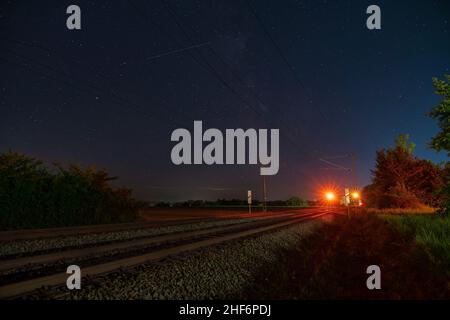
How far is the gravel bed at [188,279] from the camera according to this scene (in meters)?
5.44

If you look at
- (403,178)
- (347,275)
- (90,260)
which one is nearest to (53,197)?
(90,260)

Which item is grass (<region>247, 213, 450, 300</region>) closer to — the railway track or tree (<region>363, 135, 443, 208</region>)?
the railway track

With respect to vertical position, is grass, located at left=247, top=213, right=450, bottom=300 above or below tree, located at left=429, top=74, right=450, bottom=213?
below

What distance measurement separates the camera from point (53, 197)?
17953mm

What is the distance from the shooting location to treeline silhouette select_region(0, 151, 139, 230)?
16266 millimetres

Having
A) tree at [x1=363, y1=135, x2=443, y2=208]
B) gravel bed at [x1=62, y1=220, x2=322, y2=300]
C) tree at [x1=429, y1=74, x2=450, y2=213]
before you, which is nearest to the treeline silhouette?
gravel bed at [x1=62, y1=220, x2=322, y2=300]

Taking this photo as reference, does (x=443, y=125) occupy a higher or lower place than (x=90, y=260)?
higher

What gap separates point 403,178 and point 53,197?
122 feet

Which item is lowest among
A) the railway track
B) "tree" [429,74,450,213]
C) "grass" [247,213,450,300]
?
"grass" [247,213,450,300]

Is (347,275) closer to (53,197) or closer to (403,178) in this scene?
(53,197)

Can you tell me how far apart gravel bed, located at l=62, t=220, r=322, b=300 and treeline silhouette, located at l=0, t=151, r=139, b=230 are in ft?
38.9

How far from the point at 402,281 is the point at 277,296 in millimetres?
3404

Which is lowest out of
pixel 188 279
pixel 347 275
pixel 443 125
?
pixel 347 275
